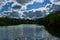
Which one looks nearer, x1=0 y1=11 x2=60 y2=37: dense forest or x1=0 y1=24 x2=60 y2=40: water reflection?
x1=0 y1=24 x2=60 y2=40: water reflection

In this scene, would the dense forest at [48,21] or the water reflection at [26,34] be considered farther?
the dense forest at [48,21]

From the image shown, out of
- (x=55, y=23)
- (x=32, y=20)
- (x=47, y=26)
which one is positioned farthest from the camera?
(x=55, y=23)

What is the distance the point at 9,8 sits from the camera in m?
12.3

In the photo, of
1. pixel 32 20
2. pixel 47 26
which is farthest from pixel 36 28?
pixel 32 20

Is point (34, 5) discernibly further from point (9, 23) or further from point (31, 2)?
point (9, 23)

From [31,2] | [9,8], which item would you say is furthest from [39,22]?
[9,8]

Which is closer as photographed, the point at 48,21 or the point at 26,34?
the point at 26,34

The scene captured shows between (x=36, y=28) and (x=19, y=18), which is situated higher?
(x=19, y=18)

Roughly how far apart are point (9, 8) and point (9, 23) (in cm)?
171

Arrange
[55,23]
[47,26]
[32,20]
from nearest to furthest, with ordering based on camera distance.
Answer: [32,20] → [47,26] → [55,23]

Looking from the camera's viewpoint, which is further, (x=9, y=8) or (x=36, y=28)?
(x=36, y=28)

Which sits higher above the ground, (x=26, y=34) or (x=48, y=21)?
(x=48, y=21)

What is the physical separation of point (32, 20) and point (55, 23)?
8.15 feet

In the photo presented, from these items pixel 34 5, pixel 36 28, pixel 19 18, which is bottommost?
pixel 36 28
